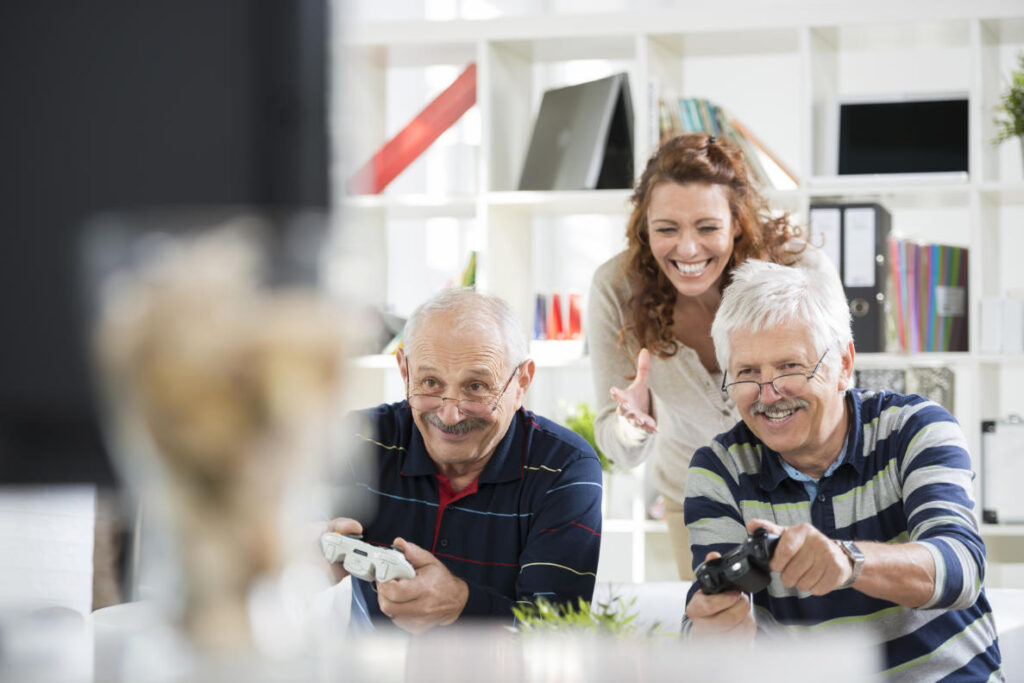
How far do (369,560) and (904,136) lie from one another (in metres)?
2.44

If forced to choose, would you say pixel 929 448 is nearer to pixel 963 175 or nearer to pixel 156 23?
pixel 156 23

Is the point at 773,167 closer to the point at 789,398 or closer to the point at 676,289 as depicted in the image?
the point at 676,289

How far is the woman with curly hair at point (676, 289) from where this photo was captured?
7.27ft

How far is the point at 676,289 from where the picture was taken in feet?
7.73

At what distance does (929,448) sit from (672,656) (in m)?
1.08

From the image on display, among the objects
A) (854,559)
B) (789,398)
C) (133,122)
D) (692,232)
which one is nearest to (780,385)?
(789,398)

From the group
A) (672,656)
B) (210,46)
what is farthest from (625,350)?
(672,656)

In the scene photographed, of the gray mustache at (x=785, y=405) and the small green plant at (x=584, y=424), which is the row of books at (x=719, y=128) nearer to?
the small green plant at (x=584, y=424)

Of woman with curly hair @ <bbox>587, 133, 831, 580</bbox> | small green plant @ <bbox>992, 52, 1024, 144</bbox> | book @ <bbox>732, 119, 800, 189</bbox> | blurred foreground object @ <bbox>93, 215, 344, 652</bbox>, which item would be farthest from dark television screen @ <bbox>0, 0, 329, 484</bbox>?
small green plant @ <bbox>992, 52, 1024, 144</bbox>

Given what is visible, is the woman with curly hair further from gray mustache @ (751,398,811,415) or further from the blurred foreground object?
the blurred foreground object

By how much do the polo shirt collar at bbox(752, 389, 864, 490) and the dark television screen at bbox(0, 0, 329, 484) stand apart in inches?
37.4

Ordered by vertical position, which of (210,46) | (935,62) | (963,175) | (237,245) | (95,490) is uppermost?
(935,62)

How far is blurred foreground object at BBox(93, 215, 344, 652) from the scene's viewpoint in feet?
1.59

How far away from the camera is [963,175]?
10.5 ft
